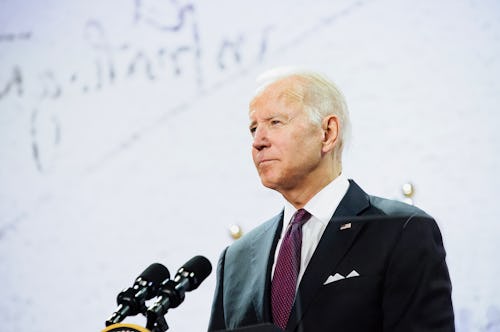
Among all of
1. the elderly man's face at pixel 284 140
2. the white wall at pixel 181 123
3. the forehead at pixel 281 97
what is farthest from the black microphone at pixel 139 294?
the white wall at pixel 181 123

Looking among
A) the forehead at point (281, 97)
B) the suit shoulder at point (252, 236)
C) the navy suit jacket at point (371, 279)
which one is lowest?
the navy suit jacket at point (371, 279)

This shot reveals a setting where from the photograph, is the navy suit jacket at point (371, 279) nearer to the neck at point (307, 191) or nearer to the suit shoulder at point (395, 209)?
the suit shoulder at point (395, 209)

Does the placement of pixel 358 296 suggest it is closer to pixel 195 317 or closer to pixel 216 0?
pixel 195 317

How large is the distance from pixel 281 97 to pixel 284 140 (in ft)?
0.38

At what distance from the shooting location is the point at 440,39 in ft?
8.55

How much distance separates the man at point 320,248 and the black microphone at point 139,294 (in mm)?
333

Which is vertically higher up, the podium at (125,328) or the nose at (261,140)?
the nose at (261,140)

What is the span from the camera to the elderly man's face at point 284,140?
1781 mm

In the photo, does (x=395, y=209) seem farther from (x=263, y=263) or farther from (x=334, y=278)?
(x=263, y=263)

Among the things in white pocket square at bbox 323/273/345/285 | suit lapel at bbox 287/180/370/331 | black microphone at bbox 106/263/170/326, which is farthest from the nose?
black microphone at bbox 106/263/170/326

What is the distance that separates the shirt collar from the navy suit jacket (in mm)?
50

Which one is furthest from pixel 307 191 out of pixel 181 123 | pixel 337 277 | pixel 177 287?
pixel 181 123

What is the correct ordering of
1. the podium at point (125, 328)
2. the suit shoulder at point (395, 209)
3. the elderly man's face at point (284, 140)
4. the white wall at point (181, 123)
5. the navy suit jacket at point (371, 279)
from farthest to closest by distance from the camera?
the white wall at point (181, 123), the elderly man's face at point (284, 140), the suit shoulder at point (395, 209), the navy suit jacket at point (371, 279), the podium at point (125, 328)

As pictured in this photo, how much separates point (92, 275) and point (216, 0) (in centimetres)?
112
